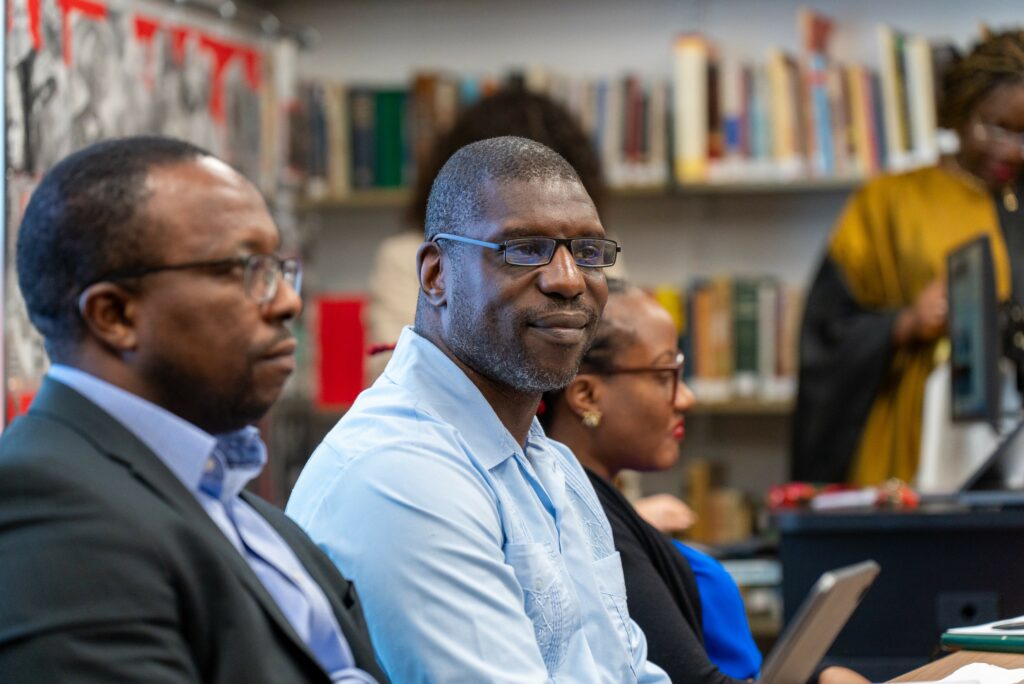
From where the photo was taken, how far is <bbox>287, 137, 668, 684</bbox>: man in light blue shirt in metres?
1.33

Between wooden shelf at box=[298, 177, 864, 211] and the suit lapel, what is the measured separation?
324 centimetres

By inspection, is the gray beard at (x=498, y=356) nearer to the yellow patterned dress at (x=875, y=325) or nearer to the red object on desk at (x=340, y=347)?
the yellow patterned dress at (x=875, y=325)

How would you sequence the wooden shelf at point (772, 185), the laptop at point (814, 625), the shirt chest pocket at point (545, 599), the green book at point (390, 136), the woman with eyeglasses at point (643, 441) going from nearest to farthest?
the laptop at point (814, 625) → the shirt chest pocket at point (545, 599) → the woman with eyeglasses at point (643, 441) → the wooden shelf at point (772, 185) → the green book at point (390, 136)

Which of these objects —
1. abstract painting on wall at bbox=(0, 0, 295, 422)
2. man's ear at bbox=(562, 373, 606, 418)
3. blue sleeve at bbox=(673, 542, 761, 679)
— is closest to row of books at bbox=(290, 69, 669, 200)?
abstract painting on wall at bbox=(0, 0, 295, 422)

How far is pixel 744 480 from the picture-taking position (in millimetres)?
4664

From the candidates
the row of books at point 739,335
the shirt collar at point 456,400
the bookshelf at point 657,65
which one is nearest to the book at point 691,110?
the bookshelf at point 657,65

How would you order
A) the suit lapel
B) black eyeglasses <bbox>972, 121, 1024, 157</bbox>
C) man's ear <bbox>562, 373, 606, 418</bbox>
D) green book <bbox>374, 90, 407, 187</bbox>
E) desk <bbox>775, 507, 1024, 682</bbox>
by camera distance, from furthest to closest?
green book <bbox>374, 90, 407, 187</bbox> → black eyeglasses <bbox>972, 121, 1024, 157</bbox> → desk <bbox>775, 507, 1024, 682</bbox> → man's ear <bbox>562, 373, 606, 418</bbox> → the suit lapel

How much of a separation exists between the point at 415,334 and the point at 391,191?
2980 mm

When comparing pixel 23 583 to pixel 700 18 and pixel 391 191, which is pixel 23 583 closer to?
pixel 391 191

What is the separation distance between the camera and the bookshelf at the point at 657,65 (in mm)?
4590

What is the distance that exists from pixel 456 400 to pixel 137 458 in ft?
1.67

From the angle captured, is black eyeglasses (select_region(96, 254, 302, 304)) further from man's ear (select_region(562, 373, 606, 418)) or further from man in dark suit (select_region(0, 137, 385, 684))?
man's ear (select_region(562, 373, 606, 418))

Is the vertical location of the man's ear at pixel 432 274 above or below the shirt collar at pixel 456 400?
above

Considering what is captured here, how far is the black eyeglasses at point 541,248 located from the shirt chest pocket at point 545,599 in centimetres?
32
